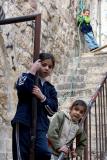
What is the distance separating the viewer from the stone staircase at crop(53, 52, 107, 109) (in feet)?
23.1

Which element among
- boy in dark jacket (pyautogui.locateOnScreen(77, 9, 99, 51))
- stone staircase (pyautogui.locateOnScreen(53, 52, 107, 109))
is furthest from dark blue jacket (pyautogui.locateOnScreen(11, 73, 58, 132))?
boy in dark jacket (pyautogui.locateOnScreen(77, 9, 99, 51))

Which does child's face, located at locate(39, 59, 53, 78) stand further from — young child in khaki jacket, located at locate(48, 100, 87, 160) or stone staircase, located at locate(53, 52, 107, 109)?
stone staircase, located at locate(53, 52, 107, 109)

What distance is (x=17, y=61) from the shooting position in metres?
5.73

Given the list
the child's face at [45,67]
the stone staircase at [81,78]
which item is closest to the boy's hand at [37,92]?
the child's face at [45,67]

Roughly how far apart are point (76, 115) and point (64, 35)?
4.96 meters

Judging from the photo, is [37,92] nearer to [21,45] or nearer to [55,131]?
[55,131]

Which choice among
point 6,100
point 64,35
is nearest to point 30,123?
point 6,100

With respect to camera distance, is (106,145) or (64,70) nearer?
(106,145)

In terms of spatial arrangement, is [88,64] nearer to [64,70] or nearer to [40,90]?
[64,70]

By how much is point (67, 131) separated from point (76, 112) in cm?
19

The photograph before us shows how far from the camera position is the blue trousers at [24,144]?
114 inches

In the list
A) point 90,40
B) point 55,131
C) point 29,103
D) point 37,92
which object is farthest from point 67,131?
point 90,40

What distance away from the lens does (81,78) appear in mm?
7547

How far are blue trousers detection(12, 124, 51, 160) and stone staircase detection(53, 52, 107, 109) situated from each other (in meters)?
3.79
